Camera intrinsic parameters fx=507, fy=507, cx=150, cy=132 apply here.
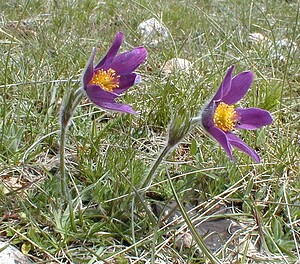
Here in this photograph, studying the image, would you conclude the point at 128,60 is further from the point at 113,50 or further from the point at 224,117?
the point at 224,117

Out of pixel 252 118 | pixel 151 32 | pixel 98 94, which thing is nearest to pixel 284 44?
pixel 151 32

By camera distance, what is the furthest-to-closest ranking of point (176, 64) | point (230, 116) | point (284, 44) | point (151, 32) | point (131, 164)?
point (284, 44) < point (151, 32) < point (176, 64) < point (131, 164) < point (230, 116)

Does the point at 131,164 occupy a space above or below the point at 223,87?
below

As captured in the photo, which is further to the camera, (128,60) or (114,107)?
(128,60)

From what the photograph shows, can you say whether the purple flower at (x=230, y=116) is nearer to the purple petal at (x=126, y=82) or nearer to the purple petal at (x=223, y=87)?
the purple petal at (x=223, y=87)

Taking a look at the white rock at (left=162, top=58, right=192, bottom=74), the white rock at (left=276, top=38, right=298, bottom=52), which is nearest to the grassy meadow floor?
the white rock at (left=162, top=58, right=192, bottom=74)

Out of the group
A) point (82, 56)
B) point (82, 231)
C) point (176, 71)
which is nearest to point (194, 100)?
point (176, 71)

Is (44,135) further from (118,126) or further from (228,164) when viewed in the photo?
(228,164)

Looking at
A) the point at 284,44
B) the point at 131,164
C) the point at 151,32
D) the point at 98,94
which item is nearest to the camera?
the point at 98,94
